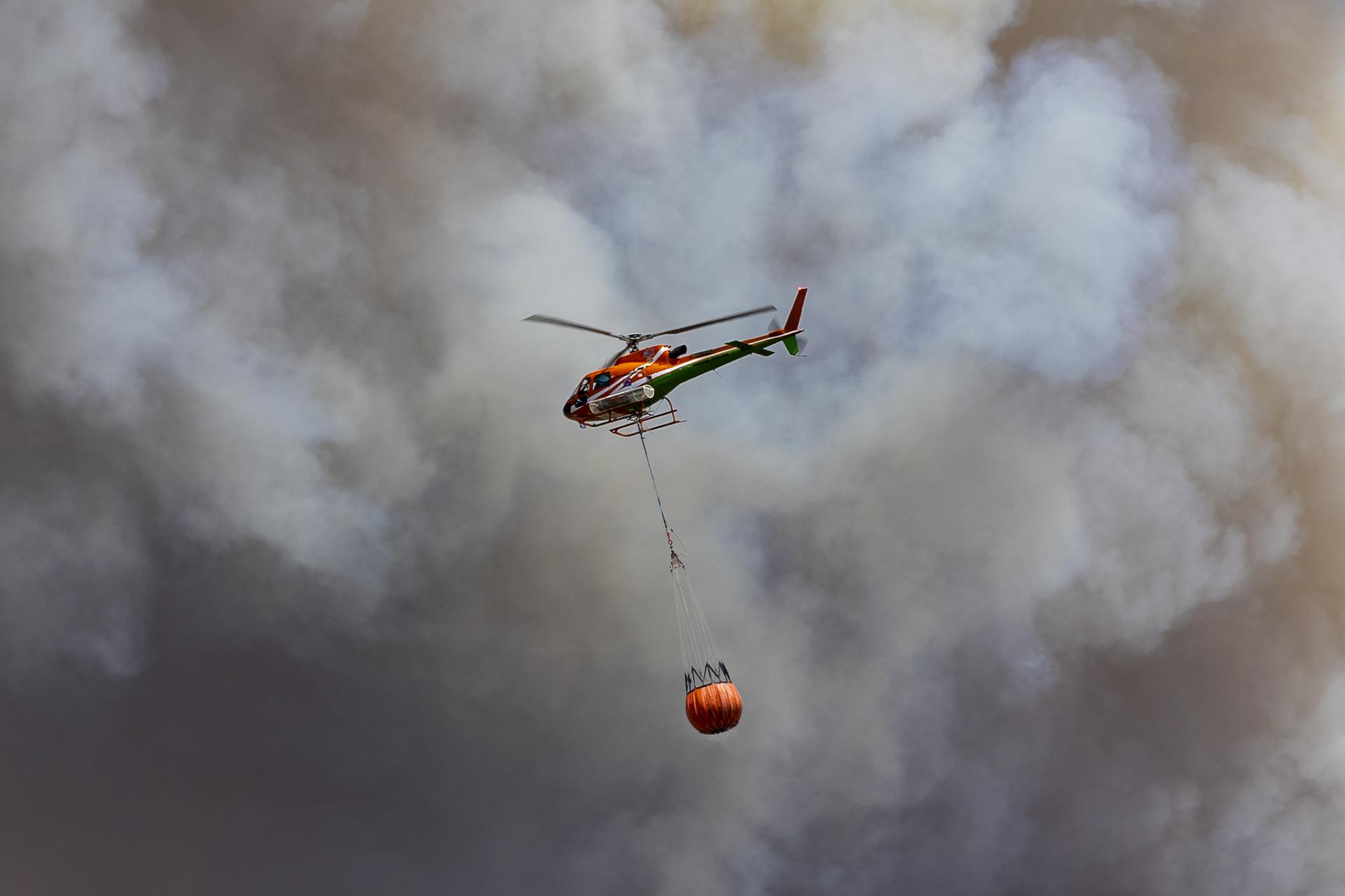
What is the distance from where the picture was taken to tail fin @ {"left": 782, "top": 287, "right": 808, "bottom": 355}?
2808 cm

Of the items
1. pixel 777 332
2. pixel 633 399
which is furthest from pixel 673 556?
pixel 777 332

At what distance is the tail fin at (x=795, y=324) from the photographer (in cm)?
2808

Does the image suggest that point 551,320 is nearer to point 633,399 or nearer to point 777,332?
point 633,399

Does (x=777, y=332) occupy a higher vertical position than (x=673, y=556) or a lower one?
higher

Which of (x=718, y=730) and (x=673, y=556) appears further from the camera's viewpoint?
(x=673, y=556)

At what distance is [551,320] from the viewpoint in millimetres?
26547

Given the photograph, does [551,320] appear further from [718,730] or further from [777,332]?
[718,730]

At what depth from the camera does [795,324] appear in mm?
A: 28344

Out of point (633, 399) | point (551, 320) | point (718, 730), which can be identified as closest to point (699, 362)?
point (633, 399)

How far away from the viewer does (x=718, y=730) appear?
2686 cm

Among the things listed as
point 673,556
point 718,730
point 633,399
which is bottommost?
point 718,730

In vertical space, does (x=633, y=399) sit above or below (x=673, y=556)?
above

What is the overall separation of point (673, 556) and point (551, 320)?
671cm

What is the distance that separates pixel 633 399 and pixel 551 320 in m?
2.77
